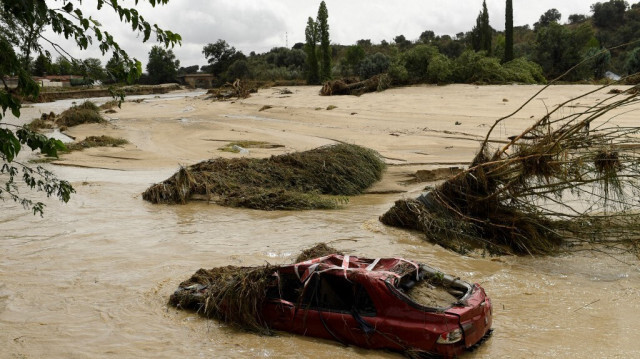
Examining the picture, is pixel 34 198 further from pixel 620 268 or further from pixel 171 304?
pixel 620 268

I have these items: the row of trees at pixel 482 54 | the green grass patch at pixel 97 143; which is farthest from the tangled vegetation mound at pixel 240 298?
the green grass patch at pixel 97 143

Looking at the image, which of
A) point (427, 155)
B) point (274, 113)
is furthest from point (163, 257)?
point (274, 113)

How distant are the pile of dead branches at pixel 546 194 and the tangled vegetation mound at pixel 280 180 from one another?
4.59m

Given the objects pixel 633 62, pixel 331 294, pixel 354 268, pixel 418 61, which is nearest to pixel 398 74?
pixel 418 61

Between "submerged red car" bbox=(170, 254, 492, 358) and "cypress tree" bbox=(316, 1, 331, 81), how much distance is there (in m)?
46.5

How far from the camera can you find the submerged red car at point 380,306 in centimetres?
640

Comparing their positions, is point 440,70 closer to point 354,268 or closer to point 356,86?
point 356,86

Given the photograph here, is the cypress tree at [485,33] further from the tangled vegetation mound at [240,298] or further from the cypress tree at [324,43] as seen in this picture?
the tangled vegetation mound at [240,298]

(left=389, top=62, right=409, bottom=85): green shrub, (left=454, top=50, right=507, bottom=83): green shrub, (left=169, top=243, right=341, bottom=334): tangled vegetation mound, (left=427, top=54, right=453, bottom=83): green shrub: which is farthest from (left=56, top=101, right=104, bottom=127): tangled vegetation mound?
(left=169, top=243, right=341, bottom=334): tangled vegetation mound

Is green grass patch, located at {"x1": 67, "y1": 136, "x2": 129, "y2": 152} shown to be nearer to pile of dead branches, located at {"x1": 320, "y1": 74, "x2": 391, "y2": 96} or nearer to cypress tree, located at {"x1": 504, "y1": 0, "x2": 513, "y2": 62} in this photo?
pile of dead branches, located at {"x1": 320, "y1": 74, "x2": 391, "y2": 96}

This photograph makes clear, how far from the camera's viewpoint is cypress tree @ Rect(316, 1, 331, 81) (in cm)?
5384

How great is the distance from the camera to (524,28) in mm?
84250

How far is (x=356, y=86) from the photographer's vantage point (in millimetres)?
40844

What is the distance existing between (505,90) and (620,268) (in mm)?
22388
